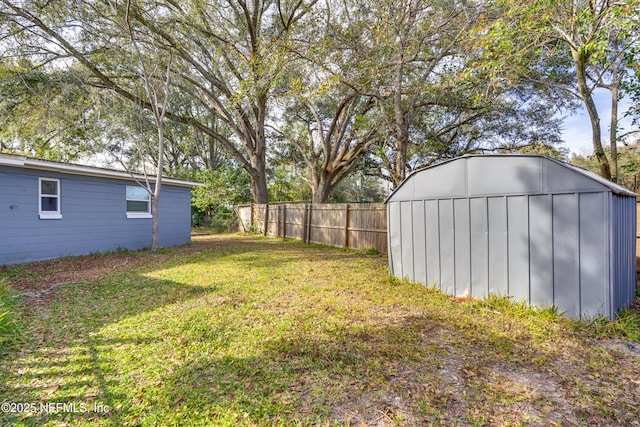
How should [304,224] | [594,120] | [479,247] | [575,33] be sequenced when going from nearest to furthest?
[479,247], [575,33], [594,120], [304,224]

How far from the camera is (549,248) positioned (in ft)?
12.0

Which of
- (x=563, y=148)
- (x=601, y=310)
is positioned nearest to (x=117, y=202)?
(x=601, y=310)

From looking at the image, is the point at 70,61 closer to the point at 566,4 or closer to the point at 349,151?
the point at 349,151

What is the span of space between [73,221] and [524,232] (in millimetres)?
10266

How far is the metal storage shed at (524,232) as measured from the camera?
3.39m

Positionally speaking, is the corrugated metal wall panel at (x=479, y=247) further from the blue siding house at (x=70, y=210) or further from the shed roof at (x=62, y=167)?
the blue siding house at (x=70, y=210)

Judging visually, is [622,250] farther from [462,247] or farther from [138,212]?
[138,212]

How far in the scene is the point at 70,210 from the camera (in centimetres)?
777

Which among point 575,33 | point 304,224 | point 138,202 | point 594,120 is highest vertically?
point 575,33

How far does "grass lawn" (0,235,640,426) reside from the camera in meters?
2.06

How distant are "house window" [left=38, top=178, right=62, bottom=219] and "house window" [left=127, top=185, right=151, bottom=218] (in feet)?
6.12

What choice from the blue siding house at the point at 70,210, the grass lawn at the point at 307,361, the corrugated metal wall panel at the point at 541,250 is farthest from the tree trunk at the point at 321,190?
the corrugated metal wall panel at the point at 541,250

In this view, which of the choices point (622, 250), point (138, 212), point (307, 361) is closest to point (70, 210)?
point (138, 212)

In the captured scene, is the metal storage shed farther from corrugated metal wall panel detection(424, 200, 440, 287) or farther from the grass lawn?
the grass lawn
